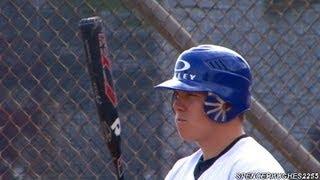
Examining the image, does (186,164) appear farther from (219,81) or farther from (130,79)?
(130,79)

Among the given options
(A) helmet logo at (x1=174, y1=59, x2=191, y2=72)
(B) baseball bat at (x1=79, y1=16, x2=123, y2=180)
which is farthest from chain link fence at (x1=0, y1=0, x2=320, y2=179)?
(A) helmet logo at (x1=174, y1=59, x2=191, y2=72)

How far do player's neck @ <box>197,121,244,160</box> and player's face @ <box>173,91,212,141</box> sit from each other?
0.02 metres

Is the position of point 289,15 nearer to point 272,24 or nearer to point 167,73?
point 272,24

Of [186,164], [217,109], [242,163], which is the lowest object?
[186,164]

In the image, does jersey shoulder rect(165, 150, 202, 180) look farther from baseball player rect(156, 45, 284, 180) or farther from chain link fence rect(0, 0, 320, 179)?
chain link fence rect(0, 0, 320, 179)

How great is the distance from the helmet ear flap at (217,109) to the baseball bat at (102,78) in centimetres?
67

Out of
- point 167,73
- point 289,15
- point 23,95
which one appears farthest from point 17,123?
point 289,15

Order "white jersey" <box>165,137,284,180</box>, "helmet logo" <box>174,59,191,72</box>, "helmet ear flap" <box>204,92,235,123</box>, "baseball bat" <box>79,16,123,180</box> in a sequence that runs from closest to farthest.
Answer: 1. "white jersey" <box>165,137,284,180</box>
2. "helmet ear flap" <box>204,92,235,123</box>
3. "helmet logo" <box>174,59,191,72</box>
4. "baseball bat" <box>79,16,123,180</box>

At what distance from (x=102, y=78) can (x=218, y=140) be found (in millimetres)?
749

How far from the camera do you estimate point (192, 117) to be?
2.54 metres

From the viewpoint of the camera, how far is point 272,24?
4.23 metres

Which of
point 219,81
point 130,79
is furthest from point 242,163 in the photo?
point 130,79

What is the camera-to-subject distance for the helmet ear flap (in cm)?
251

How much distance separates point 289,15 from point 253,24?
15.0 inches
